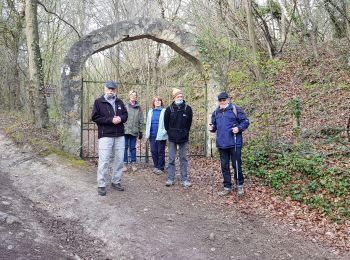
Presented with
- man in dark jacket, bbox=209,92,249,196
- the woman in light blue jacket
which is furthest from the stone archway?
man in dark jacket, bbox=209,92,249,196

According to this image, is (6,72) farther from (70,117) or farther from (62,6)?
(70,117)

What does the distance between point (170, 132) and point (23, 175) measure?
304cm

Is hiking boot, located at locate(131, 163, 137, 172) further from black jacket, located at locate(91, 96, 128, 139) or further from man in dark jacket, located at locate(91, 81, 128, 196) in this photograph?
black jacket, located at locate(91, 96, 128, 139)

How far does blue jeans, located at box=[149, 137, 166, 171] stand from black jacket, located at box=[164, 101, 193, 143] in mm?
869

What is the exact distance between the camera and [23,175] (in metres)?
7.21

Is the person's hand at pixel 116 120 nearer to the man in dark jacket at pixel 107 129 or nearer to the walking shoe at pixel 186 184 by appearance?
the man in dark jacket at pixel 107 129

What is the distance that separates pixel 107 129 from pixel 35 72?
5.67 m

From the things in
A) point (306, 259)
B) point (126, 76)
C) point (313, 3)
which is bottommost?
point (306, 259)

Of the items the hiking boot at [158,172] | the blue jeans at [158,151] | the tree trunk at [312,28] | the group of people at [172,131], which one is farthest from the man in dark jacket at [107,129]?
the tree trunk at [312,28]

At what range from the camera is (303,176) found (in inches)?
267

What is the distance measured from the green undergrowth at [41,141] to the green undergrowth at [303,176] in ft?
12.5

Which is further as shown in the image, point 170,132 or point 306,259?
point 170,132

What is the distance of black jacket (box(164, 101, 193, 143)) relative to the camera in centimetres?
693

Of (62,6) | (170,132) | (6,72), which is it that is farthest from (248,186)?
(6,72)
